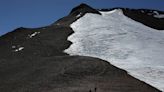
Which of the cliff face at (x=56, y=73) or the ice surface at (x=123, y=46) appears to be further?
the ice surface at (x=123, y=46)

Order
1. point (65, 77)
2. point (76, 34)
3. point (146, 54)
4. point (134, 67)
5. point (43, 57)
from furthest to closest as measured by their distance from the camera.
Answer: point (76, 34), point (146, 54), point (43, 57), point (134, 67), point (65, 77)

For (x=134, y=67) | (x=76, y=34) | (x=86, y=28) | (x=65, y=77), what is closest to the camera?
(x=65, y=77)

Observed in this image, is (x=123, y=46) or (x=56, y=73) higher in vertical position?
(x=123, y=46)

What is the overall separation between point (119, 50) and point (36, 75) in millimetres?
13512

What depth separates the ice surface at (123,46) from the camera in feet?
101

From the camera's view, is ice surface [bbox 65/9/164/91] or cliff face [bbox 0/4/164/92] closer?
cliff face [bbox 0/4/164/92]

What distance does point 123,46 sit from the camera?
139 feet

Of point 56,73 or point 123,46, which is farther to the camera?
point 123,46

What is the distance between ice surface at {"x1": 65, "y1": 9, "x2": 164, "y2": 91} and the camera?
30688mm

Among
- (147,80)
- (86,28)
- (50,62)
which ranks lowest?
(147,80)

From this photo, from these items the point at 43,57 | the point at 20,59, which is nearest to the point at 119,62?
the point at 43,57

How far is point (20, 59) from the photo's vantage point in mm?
36281

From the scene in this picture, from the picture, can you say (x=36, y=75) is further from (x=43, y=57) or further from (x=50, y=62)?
(x=43, y=57)

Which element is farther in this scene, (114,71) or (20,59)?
(20,59)
